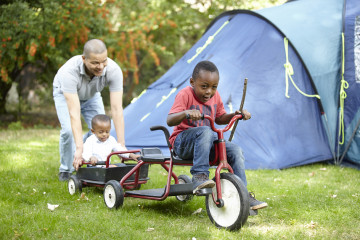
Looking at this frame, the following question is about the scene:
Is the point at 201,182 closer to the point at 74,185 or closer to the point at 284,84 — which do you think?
the point at 74,185

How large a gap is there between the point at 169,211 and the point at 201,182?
26.5 inches

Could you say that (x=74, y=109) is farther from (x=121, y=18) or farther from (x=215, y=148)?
(x=121, y=18)

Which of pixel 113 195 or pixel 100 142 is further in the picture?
pixel 100 142

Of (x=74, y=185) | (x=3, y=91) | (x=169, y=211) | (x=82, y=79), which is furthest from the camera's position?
(x=3, y=91)

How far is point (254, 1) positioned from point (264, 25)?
693 centimetres

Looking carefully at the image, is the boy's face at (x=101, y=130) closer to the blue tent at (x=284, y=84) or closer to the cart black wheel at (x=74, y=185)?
the cart black wheel at (x=74, y=185)

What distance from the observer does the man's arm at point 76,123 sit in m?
4.26

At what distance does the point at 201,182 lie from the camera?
314cm

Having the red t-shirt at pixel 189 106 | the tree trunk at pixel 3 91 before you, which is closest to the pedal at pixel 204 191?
the red t-shirt at pixel 189 106

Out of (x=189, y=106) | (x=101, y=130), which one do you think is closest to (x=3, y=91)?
(x=101, y=130)

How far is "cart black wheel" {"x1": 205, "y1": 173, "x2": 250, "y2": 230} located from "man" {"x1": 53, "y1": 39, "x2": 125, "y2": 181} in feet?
5.22

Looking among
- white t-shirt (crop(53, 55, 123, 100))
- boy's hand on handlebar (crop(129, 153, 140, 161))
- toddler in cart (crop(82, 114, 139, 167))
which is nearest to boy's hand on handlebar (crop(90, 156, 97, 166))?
toddler in cart (crop(82, 114, 139, 167))

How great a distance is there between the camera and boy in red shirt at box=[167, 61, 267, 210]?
3.16m

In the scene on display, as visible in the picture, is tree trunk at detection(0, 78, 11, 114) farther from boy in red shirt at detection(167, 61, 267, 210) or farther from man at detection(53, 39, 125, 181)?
boy in red shirt at detection(167, 61, 267, 210)
